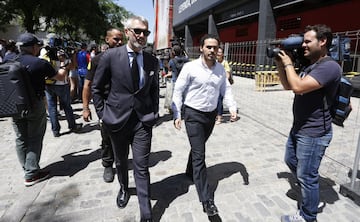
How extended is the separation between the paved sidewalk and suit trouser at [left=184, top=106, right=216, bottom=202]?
28cm

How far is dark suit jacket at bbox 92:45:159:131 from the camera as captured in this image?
253cm

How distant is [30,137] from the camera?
3.38 meters

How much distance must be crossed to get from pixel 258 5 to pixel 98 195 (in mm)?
14983

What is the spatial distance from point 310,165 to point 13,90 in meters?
3.05

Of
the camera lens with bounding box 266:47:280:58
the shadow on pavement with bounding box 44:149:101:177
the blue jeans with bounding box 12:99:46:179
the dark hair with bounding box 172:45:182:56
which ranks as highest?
the dark hair with bounding box 172:45:182:56

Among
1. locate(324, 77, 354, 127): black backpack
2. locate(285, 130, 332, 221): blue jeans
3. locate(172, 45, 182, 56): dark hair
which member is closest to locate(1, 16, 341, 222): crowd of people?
locate(285, 130, 332, 221): blue jeans

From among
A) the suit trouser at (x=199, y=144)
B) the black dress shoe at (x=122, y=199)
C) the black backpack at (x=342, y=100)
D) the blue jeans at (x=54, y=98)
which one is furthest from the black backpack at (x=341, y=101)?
Answer: the blue jeans at (x=54, y=98)

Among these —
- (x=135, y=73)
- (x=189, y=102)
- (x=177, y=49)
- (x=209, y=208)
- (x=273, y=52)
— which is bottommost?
(x=209, y=208)

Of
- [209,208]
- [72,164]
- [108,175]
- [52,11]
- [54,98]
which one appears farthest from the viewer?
[52,11]

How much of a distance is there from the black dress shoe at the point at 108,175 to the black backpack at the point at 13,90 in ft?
4.08

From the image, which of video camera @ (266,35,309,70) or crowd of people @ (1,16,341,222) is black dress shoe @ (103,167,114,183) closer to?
crowd of people @ (1,16,341,222)

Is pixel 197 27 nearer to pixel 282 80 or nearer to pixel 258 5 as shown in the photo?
pixel 258 5

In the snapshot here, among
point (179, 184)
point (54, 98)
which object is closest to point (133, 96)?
point (179, 184)

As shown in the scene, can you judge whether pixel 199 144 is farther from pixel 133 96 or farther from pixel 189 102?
pixel 133 96
